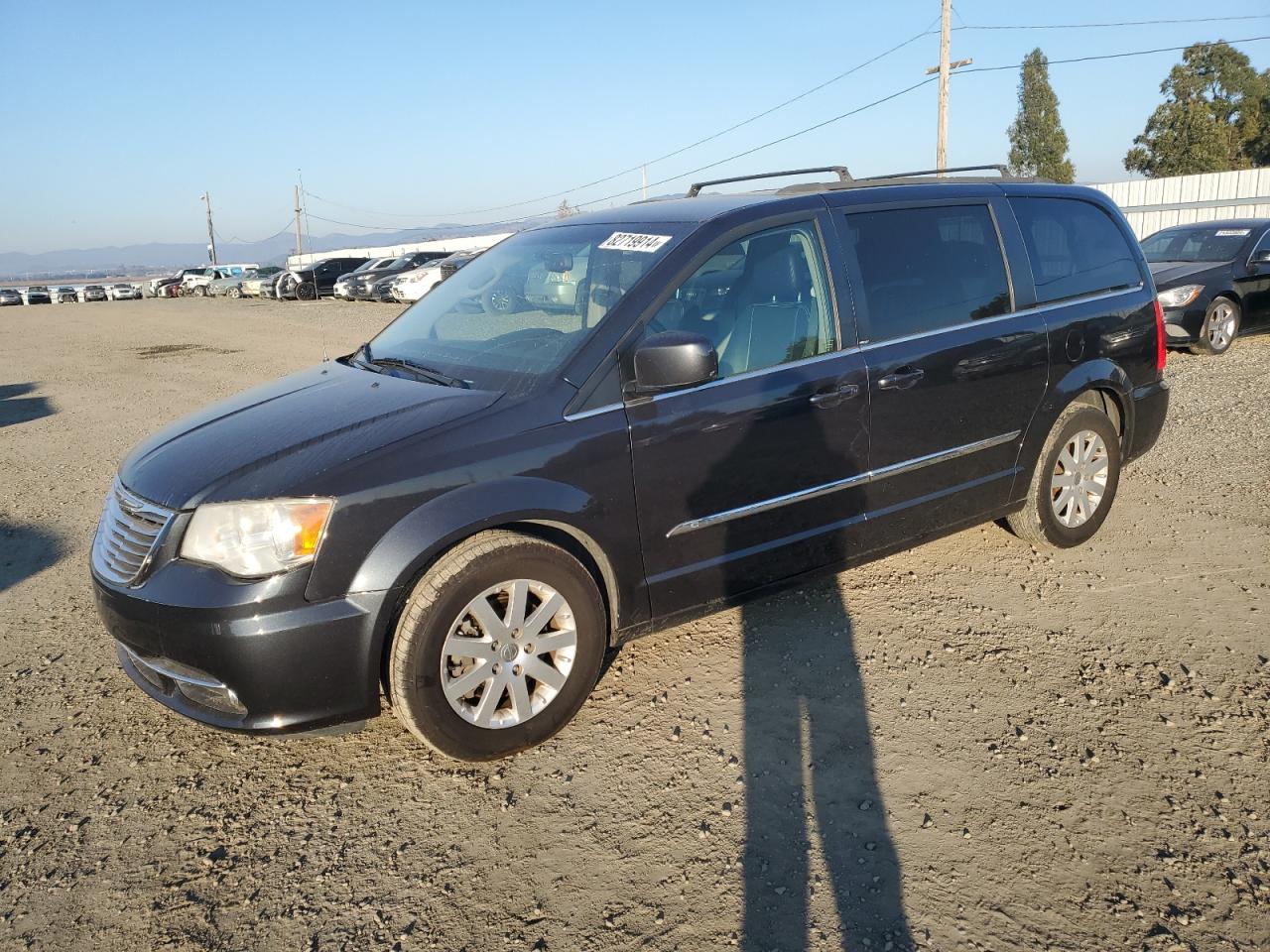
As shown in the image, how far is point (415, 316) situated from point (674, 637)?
194 centimetres

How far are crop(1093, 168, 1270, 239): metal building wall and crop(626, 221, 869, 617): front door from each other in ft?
80.7

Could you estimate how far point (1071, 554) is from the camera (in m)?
4.66

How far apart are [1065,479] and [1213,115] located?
53221 millimetres

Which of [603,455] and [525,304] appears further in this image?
[525,304]

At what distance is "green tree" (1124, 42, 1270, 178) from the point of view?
1774 inches

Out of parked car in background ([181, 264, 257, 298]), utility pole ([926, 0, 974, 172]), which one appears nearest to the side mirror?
utility pole ([926, 0, 974, 172])

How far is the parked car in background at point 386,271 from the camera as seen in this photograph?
2792 centimetres

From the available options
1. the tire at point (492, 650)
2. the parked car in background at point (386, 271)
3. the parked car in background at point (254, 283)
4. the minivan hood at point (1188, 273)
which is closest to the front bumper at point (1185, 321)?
the minivan hood at point (1188, 273)

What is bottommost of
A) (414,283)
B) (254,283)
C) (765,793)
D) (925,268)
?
(765,793)

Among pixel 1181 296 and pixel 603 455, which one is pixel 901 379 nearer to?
pixel 603 455

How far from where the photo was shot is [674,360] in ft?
9.96

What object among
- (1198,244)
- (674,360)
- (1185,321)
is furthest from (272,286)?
(674,360)

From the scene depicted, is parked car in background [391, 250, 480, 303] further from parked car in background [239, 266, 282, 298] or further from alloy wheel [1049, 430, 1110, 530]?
alloy wheel [1049, 430, 1110, 530]

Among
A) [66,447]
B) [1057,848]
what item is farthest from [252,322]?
[1057,848]
